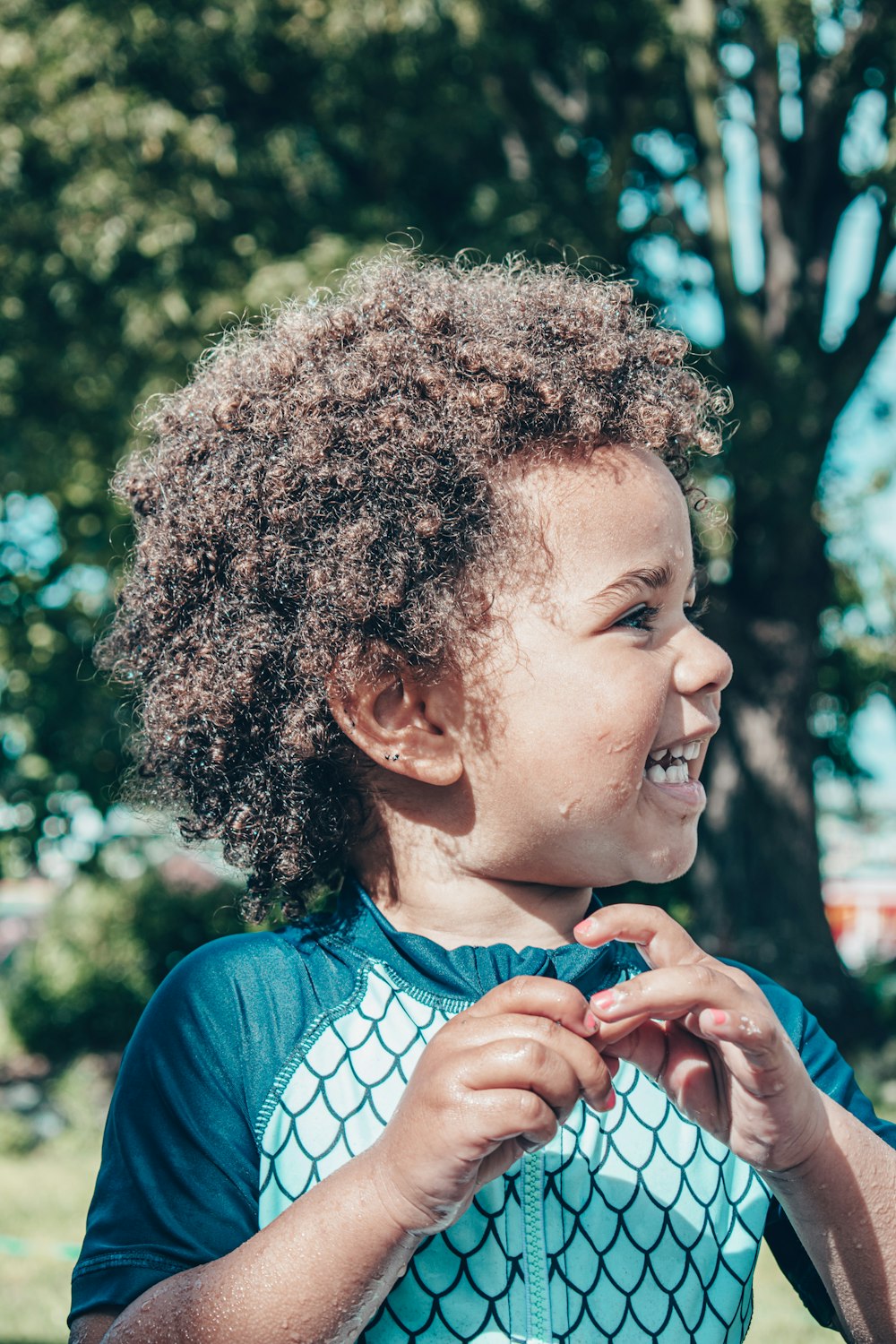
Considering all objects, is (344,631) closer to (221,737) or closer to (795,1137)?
(221,737)

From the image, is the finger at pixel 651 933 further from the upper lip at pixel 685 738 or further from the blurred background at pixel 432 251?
the blurred background at pixel 432 251

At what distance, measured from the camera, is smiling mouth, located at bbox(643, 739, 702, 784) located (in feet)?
4.78

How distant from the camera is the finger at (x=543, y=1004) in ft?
3.70

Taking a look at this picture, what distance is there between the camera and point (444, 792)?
1.51 metres

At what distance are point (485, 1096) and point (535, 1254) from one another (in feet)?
1.15

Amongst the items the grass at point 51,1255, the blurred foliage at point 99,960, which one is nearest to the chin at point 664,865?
the grass at point 51,1255

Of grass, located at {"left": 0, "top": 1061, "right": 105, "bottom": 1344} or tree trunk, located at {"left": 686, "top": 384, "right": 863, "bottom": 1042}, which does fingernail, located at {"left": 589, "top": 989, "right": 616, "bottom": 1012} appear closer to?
grass, located at {"left": 0, "top": 1061, "right": 105, "bottom": 1344}

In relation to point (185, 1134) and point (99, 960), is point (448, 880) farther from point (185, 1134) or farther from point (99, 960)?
point (99, 960)

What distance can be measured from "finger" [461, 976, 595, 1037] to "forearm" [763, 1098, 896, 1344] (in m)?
0.32

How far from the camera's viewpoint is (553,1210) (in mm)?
1355

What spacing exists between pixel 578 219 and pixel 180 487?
5919 mm

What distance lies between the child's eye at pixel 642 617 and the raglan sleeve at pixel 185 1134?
572 mm

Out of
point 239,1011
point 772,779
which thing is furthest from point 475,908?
point 772,779

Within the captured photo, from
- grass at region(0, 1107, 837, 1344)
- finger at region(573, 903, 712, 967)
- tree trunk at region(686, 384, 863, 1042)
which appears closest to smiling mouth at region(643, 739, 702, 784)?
finger at region(573, 903, 712, 967)
